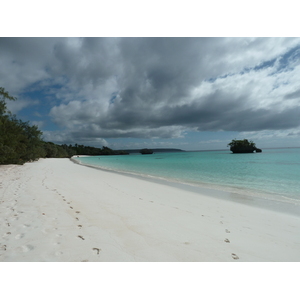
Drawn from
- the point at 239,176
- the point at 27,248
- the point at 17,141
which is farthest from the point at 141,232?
the point at 17,141

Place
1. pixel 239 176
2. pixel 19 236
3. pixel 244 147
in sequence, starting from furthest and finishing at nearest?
pixel 244 147 < pixel 239 176 < pixel 19 236

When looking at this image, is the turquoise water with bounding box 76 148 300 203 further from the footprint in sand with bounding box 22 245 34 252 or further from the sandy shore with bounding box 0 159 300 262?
the footprint in sand with bounding box 22 245 34 252

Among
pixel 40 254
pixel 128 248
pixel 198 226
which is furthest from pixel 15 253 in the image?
pixel 198 226

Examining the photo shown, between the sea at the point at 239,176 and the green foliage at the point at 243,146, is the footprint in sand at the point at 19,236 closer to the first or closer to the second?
the sea at the point at 239,176

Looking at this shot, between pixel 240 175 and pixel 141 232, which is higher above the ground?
pixel 141 232

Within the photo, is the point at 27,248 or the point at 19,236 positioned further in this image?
the point at 19,236

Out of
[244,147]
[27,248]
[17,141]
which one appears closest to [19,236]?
[27,248]

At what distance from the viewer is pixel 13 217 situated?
459 centimetres

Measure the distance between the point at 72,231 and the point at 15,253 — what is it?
1032 millimetres

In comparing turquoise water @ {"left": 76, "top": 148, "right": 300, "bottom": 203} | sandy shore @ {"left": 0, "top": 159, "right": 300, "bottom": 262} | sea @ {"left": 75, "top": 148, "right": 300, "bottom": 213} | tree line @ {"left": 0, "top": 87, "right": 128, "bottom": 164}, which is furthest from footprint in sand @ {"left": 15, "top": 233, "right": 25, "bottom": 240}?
tree line @ {"left": 0, "top": 87, "right": 128, "bottom": 164}

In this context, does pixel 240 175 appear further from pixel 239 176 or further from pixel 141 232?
pixel 141 232

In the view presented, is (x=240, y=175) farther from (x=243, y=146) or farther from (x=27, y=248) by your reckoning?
(x=243, y=146)

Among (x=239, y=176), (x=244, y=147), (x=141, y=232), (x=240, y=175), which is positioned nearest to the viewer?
(x=141, y=232)
